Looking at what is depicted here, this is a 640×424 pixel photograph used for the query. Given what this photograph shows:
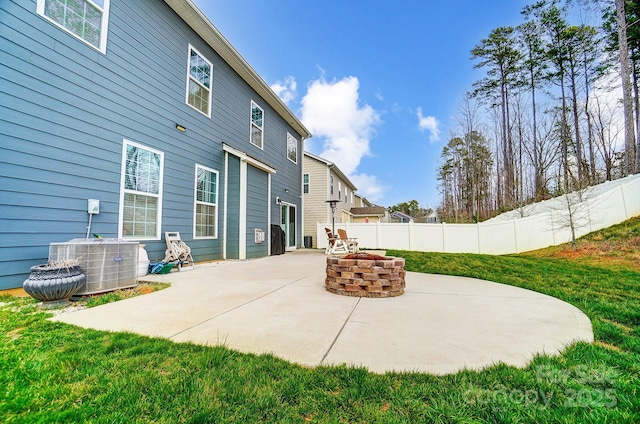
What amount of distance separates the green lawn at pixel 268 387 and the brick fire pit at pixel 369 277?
2064 mm

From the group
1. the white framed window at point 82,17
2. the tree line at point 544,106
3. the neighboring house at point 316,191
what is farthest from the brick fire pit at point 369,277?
the tree line at point 544,106

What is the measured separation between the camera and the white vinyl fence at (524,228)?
974 cm

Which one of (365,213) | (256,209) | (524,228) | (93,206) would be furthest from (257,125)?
(365,213)

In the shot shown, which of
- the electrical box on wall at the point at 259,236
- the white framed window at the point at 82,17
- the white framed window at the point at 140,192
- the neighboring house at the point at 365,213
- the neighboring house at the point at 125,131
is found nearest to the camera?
the neighboring house at the point at 125,131

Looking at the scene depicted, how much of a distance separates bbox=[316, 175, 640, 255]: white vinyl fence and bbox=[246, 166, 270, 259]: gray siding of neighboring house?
529 cm

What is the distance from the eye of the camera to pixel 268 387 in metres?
1.50

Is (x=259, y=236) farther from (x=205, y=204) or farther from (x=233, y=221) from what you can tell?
(x=205, y=204)

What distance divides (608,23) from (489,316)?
63.9 ft

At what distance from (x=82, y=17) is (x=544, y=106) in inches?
865

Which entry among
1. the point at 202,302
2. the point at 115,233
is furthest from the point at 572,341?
the point at 115,233

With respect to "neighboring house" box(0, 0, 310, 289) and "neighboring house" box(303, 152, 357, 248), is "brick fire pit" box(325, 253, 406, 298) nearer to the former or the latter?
"neighboring house" box(0, 0, 310, 289)

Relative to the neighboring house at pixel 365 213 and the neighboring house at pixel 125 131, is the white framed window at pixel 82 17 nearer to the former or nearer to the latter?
the neighboring house at pixel 125 131

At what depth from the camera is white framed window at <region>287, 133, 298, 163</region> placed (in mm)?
12424

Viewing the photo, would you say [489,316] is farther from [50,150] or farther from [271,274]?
[50,150]
